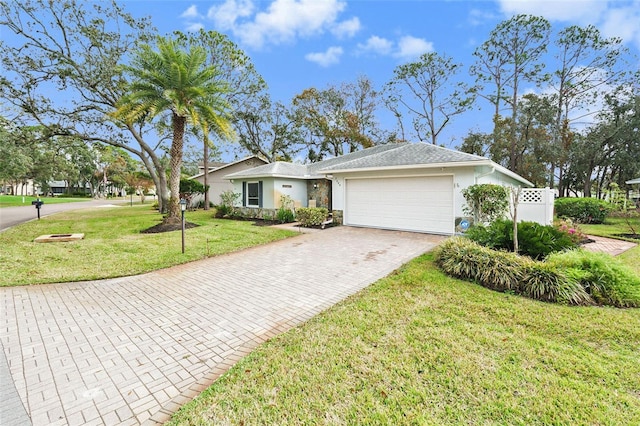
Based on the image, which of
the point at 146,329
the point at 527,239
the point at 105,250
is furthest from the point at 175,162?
the point at 527,239

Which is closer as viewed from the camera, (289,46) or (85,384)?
(85,384)

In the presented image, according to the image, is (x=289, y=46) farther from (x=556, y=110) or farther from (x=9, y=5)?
(x=556, y=110)

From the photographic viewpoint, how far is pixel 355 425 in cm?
222

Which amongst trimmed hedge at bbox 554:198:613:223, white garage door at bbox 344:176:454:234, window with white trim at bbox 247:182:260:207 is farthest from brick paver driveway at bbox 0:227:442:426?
trimmed hedge at bbox 554:198:613:223

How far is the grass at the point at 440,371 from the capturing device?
2.33 meters

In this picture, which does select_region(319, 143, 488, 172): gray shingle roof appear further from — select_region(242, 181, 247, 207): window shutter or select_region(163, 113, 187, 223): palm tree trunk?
select_region(163, 113, 187, 223): palm tree trunk

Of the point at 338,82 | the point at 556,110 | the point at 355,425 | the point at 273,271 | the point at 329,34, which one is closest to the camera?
the point at 355,425

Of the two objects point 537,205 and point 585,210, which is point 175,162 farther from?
point 585,210

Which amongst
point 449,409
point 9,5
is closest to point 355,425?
point 449,409

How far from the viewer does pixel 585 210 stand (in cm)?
1488

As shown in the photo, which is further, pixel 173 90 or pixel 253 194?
pixel 253 194

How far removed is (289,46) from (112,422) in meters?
18.4

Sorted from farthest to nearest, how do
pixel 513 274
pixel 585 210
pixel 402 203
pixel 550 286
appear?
pixel 585 210 → pixel 402 203 → pixel 513 274 → pixel 550 286

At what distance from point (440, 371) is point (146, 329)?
12.2 ft
